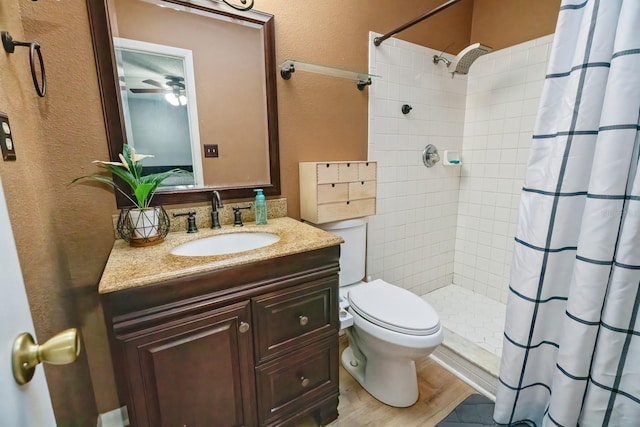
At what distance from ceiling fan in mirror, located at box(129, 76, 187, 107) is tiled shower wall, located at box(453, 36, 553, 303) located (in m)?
2.02

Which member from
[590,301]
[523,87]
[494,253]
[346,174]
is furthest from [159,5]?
[494,253]

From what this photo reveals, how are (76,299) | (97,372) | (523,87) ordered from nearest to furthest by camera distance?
(76,299) < (97,372) < (523,87)

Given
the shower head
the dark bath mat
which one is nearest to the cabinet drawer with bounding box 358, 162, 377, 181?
the shower head

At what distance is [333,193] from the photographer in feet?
5.09

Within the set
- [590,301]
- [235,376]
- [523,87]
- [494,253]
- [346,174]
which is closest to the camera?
[590,301]

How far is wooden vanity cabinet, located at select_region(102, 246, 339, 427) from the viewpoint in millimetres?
864

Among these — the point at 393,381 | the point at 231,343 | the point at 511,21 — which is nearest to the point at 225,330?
the point at 231,343

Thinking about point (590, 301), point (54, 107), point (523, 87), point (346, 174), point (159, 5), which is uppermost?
point (159, 5)

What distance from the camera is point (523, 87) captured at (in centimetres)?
194

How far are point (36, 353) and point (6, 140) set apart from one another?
635 millimetres

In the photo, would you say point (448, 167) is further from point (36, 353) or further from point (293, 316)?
point (36, 353)

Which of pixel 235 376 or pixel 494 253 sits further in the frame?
pixel 494 253

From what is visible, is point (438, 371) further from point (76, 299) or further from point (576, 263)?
point (76, 299)

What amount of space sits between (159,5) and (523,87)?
7.08 ft
